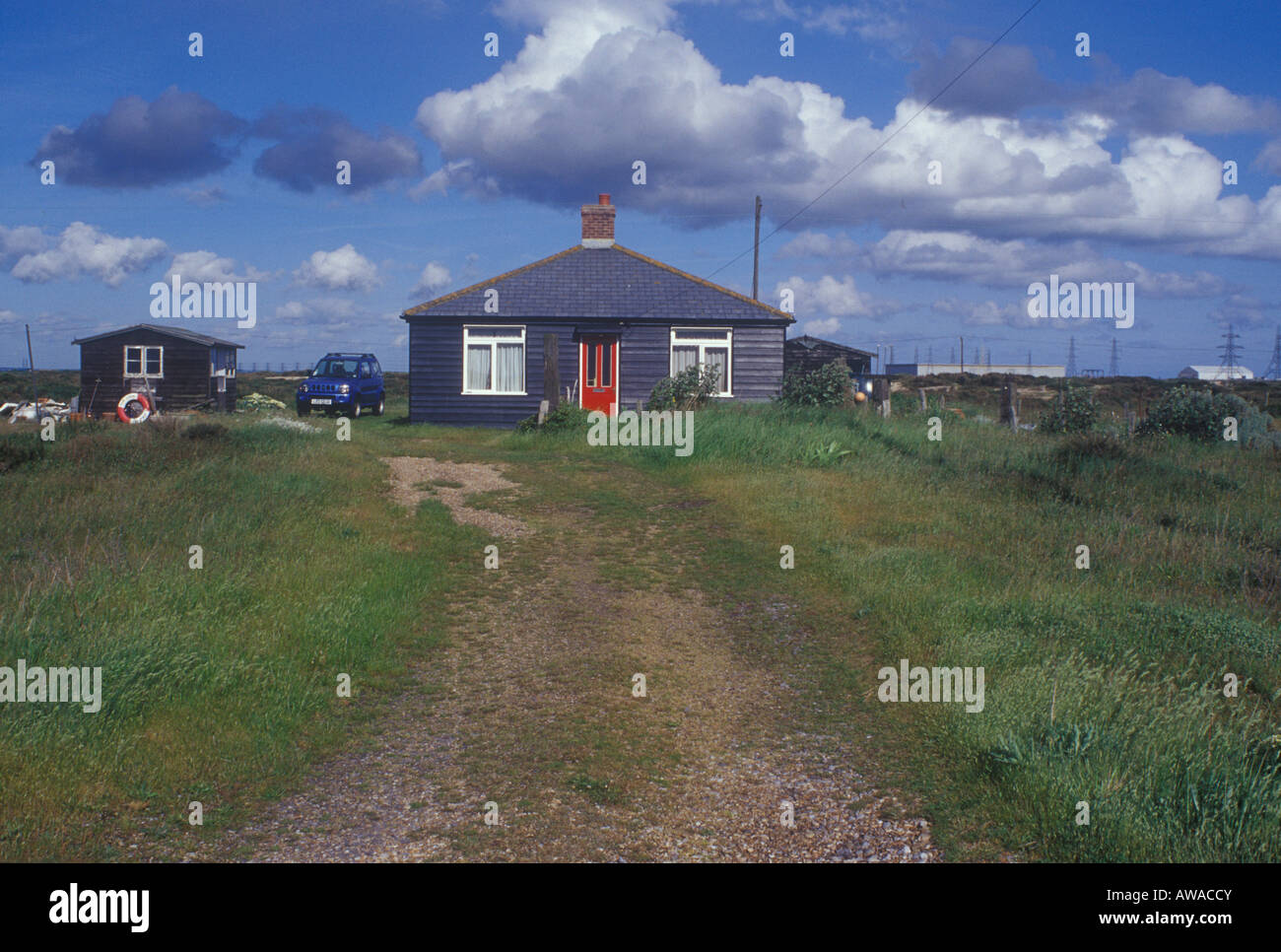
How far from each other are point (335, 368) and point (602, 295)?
35.0 feet

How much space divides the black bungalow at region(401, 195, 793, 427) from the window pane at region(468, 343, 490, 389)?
0.03m

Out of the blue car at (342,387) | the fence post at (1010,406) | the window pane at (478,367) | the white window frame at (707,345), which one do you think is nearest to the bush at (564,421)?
the window pane at (478,367)

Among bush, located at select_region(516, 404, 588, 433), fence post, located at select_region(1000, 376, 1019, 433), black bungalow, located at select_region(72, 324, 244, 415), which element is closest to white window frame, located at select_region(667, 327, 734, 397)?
bush, located at select_region(516, 404, 588, 433)

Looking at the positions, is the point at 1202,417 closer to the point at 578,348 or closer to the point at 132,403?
the point at 578,348

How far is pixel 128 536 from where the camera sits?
9.32 metres

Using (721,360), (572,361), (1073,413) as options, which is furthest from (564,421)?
(1073,413)

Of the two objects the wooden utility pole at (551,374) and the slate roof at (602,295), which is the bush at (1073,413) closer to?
the slate roof at (602,295)

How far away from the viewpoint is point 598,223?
90.7ft

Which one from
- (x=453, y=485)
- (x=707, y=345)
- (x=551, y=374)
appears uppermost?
(x=707, y=345)

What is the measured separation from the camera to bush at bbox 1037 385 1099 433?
2278 cm

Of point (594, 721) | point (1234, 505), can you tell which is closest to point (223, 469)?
point (594, 721)

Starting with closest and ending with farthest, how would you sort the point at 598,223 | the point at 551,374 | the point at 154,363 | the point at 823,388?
the point at 551,374 → the point at 823,388 → the point at 598,223 → the point at 154,363
